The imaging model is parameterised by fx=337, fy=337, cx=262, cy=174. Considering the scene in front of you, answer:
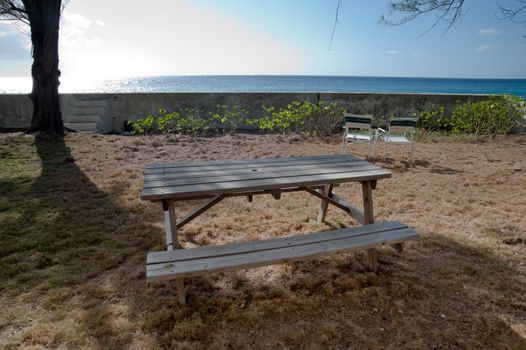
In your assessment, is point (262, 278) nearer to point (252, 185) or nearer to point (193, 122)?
point (252, 185)

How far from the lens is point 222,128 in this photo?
8.79 m

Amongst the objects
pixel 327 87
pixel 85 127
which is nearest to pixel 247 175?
pixel 85 127

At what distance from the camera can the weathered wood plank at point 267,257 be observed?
1857 mm

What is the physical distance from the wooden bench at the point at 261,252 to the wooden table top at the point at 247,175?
0.36 meters

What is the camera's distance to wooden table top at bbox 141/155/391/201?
7.23ft

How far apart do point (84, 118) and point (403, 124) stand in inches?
288

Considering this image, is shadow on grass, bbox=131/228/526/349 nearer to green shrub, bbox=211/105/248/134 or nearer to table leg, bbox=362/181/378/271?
table leg, bbox=362/181/378/271

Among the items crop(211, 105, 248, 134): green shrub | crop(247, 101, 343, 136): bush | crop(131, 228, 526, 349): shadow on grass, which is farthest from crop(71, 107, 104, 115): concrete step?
crop(131, 228, 526, 349): shadow on grass

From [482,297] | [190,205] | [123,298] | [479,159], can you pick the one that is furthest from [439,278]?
[479,159]

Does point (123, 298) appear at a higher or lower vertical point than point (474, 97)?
lower

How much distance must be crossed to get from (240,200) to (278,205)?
1.58ft

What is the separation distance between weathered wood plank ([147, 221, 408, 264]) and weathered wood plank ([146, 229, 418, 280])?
0.04 m

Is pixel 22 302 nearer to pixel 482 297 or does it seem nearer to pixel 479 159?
pixel 482 297

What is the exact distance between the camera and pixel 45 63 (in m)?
6.84
